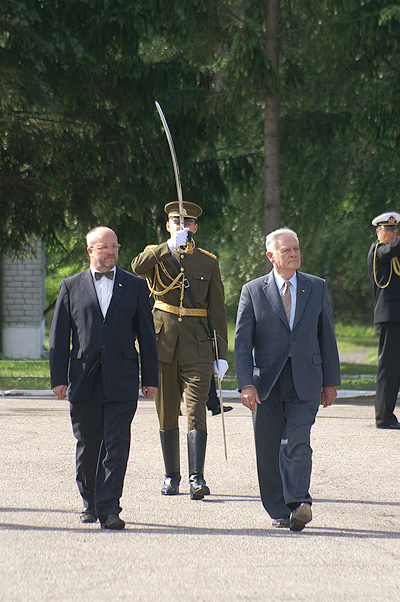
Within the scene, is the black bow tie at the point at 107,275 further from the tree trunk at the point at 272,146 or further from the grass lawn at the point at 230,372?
the tree trunk at the point at 272,146

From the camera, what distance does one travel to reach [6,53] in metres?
13.4

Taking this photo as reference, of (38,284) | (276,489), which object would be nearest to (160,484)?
(276,489)

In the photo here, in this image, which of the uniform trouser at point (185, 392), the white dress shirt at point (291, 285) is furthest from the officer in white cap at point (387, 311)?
the white dress shirt at point (291, 285)

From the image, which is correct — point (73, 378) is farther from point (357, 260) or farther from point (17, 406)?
point (357, 260)

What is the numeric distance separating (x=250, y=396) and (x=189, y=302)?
1.38m

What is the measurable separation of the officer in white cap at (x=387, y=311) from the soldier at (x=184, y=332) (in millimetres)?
3263

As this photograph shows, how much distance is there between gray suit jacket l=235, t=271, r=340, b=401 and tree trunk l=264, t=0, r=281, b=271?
30.5ft

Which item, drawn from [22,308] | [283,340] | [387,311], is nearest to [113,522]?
[283,340]

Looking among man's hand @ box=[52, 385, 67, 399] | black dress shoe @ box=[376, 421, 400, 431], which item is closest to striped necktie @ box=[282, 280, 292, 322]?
man's hand @ box=[52, 385, 67, 399]

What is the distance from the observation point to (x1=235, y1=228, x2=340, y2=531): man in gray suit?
20.2ft

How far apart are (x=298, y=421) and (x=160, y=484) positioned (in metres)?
1.65

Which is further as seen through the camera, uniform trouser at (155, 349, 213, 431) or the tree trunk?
the tree trunk

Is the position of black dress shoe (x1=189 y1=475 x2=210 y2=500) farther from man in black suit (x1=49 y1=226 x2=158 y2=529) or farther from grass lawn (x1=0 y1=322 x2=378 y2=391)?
grass lawn (x1=0 y1=322 x2=378 y2=391)

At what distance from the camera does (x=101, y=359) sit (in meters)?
6.21
